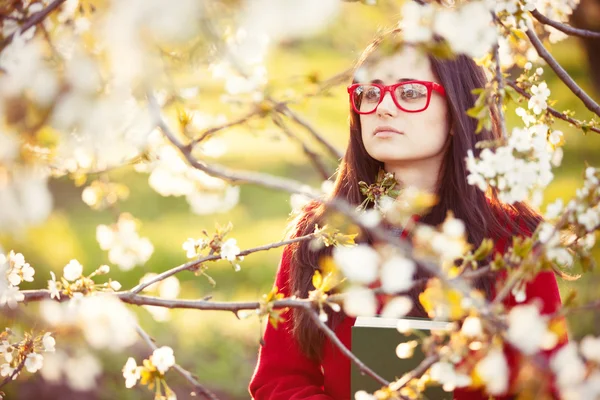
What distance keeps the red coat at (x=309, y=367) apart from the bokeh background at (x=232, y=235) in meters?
0.08

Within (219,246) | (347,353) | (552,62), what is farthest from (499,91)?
(219,246)

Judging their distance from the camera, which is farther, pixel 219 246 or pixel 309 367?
pixel 309 367

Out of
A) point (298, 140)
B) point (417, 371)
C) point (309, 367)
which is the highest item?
point (298, 140)

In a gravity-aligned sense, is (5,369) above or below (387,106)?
below

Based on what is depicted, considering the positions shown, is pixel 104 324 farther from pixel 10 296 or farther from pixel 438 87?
pixel 438 87

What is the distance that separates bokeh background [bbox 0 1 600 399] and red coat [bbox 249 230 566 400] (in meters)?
0.08

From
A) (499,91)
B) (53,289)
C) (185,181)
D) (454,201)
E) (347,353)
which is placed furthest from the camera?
(454,201)

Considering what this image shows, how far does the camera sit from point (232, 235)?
450 centimetres

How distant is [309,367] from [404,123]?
59 centimetres

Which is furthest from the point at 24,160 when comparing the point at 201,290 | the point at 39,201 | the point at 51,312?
the point at 201,290

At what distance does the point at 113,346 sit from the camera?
0.83 meters

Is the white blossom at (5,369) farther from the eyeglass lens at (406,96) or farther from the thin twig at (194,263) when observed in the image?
the eyeglass lens at (406,96)

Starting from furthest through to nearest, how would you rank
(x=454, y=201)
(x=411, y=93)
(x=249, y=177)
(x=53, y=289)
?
(x=454, y=201)
(x=411, y=93)
(x=53, y=289)
(x=249, y=177)

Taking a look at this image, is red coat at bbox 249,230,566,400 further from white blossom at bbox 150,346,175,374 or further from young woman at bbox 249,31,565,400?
white blossom at bbox 150,346,175,374
